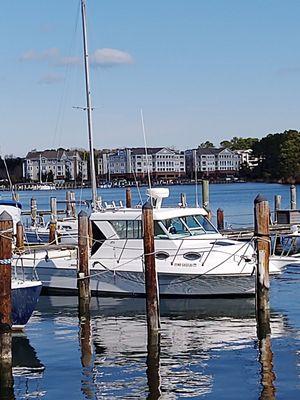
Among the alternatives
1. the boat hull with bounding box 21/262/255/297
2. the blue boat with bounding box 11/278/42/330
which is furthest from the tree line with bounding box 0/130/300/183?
the blue boat with bounding box 11/278/42/330

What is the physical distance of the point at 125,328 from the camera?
22.6 meters

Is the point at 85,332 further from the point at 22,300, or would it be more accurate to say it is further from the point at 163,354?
the point at 163,354

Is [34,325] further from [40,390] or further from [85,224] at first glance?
[40,390]

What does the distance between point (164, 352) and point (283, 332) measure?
363 centimetres

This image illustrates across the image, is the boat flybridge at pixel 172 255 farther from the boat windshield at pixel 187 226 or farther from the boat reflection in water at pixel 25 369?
the boat reflection in water at pixel 25 369

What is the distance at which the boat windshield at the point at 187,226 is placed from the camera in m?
26.9

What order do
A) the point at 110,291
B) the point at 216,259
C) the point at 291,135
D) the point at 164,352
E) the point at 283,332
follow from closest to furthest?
the point at 164,352, the point at 283,332, the point at 216,259, the point at 110,291, the point at 291,135

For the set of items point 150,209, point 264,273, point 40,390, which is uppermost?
point 150,209

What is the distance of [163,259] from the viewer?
85.9 feet

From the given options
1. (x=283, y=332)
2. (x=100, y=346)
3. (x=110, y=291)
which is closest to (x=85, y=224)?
(x=110, y=291)

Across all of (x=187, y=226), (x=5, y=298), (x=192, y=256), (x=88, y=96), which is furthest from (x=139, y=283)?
(x=88, y=96)

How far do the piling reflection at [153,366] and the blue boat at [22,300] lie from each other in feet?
10.7

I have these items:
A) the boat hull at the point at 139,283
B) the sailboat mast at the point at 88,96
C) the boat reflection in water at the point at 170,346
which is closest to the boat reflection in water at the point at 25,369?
the boat reflection in water at the point at 170,346

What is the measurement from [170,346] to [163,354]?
32.9 inches
